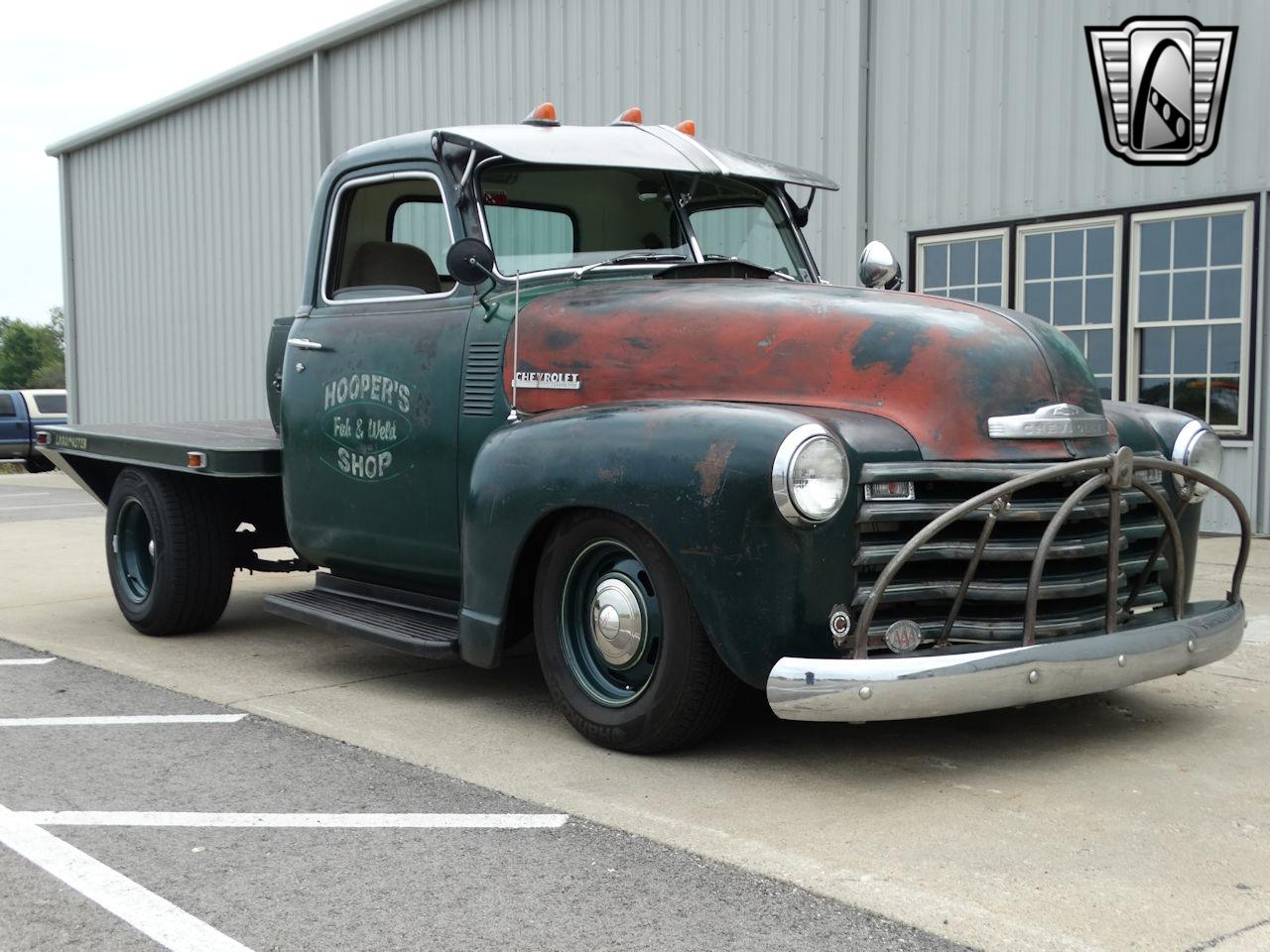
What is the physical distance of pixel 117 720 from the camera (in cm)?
502

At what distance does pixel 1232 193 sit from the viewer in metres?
9.93

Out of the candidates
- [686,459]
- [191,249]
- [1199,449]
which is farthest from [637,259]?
[191,249]

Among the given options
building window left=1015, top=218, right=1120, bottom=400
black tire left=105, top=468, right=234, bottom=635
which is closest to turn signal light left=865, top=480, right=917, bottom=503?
black tire left=105, top=468, right=234, bottom=635

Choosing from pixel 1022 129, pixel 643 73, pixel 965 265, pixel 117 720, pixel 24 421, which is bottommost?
pixel 117 720

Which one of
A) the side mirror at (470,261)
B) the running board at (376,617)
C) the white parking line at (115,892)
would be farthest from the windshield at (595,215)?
the white parking line at (115,892)

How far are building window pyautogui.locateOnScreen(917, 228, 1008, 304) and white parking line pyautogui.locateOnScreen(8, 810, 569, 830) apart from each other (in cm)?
858

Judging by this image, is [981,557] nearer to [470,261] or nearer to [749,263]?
[749,263]

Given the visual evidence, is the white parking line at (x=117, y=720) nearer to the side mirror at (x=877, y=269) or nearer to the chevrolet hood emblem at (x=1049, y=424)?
the chevrolet hood emblem at (x=1049, y=424)

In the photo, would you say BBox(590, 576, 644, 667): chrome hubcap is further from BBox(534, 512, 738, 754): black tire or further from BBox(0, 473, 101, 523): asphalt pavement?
BBox(0, 473, 101, 523): asphalt pavement

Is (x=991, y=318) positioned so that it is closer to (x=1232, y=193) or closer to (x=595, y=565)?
(x=595, y=565)

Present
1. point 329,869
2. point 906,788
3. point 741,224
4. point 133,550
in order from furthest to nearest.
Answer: point 133,550
point 741,224
point 906,788
point 329,869

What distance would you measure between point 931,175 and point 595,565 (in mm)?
8167

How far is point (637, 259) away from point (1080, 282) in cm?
671

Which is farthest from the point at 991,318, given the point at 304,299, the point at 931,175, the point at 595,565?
the point at 931,175
